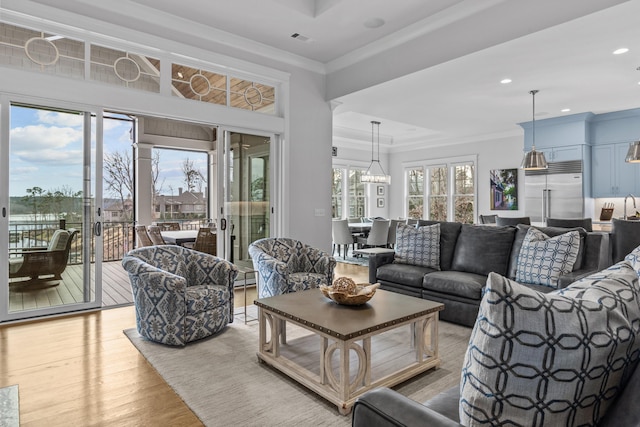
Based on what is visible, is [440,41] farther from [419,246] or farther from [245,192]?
[245,192]

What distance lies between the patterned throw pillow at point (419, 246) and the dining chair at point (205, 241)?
2963 millimetres

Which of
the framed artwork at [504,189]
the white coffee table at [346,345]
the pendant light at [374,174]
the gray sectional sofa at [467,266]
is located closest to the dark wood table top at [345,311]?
the white coffee table at [346,345]

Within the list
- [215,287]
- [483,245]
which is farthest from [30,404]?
[483,245]

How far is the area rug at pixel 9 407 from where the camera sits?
2045 mm

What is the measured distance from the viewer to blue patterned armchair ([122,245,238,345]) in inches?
119

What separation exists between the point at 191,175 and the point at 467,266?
7.50 m

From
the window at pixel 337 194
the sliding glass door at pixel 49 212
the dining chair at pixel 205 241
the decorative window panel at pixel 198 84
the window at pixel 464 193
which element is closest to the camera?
the sliding glass door at pixel 49 212

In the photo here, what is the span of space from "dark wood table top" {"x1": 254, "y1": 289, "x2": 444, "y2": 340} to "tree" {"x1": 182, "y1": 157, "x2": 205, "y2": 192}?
7406 mm

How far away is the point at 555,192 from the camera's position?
24.1 ft

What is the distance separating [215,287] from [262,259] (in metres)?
0.55

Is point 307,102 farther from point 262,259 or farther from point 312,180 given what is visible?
point 262,259

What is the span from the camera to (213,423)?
6.66 feet

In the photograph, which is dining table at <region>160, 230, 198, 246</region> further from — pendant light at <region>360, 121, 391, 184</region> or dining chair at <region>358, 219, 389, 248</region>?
pendant light at <region>360, 121, 391, 184</region>

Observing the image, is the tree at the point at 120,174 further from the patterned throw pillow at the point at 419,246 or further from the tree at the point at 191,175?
the patterned throw pillow at the point at 419,246
